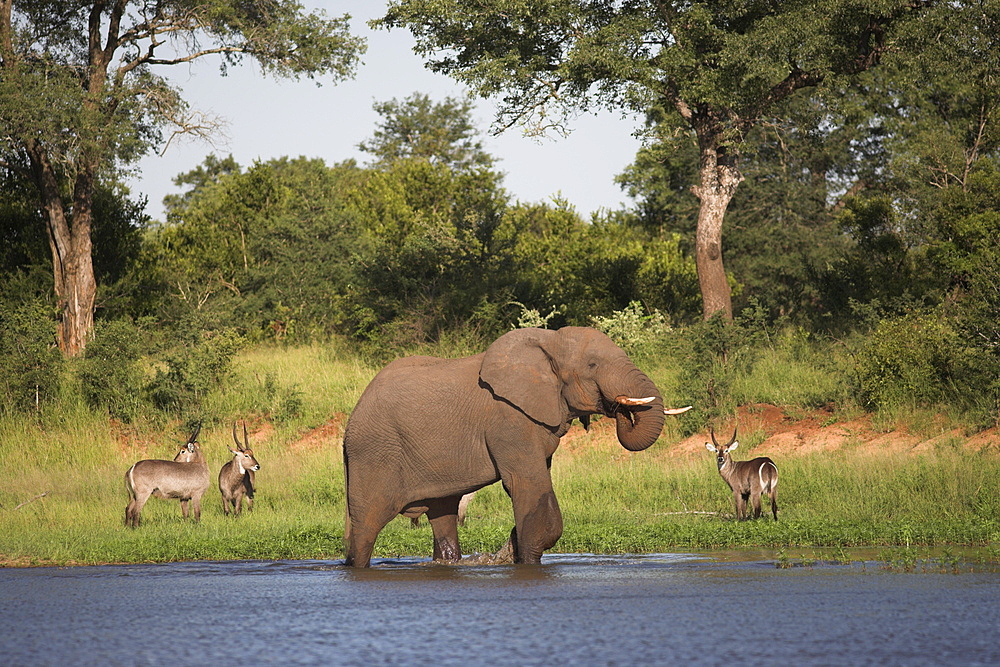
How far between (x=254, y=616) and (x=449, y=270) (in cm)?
2181

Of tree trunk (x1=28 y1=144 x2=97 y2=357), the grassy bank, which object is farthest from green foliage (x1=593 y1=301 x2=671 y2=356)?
tree trunk (x1=28 y1=144 x2=97 y2=357)

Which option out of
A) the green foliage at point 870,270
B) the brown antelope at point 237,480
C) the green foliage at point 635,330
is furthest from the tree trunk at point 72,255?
the green foliage at point 870,270

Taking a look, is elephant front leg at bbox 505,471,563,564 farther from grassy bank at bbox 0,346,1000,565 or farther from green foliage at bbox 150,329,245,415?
green foliage at bbox 150,329,245,415

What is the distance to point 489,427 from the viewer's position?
11.1m

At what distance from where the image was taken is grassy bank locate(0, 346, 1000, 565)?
13.1 meters

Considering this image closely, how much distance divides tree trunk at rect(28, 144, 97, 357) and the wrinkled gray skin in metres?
18.5

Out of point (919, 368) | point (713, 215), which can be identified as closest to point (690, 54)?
point (713, 215)

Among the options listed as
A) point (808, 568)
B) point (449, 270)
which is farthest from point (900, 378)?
point (449, 270)

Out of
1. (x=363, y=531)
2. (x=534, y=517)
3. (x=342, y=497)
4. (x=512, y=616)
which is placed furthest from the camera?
(x=342, y=497)

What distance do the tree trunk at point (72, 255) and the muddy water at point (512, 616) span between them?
17982mm

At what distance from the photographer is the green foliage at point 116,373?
2383 centimetres

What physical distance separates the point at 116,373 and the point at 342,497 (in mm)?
8466

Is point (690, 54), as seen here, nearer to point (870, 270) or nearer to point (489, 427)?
point (870, 270)

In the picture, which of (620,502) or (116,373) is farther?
(116,373)
